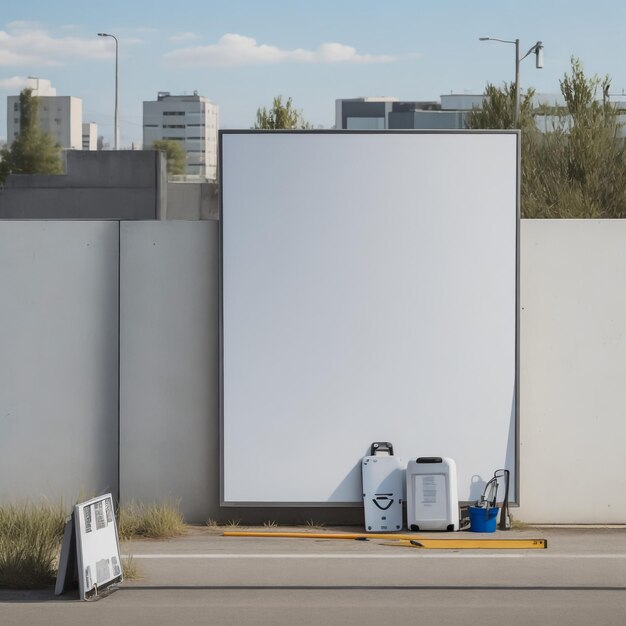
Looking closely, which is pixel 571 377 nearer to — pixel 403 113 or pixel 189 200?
pixel 189 200

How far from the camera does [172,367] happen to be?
36.9 feet

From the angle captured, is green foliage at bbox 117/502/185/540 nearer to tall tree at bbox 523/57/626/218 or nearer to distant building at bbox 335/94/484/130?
tall tree at bbox 523/57/626/218

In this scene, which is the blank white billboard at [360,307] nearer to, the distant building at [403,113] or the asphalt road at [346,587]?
the asphalt road at [346,587]

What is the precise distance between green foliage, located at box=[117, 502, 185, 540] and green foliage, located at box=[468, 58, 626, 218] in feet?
54.2

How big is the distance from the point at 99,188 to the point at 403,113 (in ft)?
236

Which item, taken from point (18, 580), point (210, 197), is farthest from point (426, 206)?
point (210, 197)

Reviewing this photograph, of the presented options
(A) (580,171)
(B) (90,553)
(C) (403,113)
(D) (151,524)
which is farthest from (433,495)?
(C) (403,113)

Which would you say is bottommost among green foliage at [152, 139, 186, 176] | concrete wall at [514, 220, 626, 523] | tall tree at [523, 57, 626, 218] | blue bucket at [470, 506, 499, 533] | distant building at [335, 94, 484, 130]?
blue bucket at [470, 506, 499, 533]

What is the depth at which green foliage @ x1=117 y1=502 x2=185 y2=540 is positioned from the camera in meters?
10.6

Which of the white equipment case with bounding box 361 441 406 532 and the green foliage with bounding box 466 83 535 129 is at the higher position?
the green foliage with bounding box 466 83 535 129

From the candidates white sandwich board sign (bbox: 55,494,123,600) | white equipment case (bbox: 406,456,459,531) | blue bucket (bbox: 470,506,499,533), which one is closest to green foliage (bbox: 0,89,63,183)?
white equipment case (bbox: 406,456,459,531)

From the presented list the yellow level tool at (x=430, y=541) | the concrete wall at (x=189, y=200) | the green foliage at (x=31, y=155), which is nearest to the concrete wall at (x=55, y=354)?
the yellow level tool at (x=430, y=541)

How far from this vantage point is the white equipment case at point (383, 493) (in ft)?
35.6

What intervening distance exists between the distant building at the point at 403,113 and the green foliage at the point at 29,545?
88431 millimetres
